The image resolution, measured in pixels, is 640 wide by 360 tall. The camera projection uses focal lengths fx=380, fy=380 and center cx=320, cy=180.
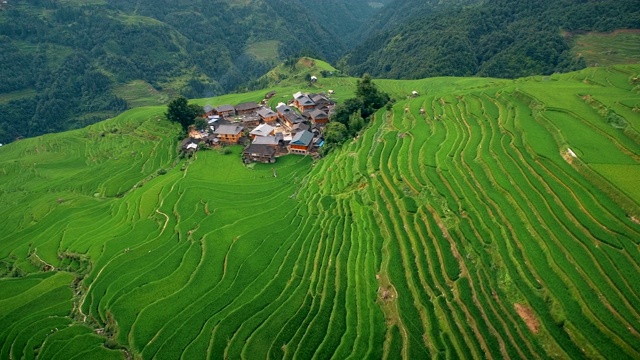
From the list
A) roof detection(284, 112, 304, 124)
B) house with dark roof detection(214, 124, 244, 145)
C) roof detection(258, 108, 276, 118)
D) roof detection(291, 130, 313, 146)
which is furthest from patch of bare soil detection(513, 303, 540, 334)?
roof detection(258, 108, 276, 118)

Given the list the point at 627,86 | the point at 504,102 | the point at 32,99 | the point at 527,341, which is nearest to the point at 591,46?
the point at 627,86

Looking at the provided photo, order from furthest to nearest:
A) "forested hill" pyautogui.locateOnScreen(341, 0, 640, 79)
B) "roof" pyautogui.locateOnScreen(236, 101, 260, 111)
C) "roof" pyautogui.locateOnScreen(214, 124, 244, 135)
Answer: "forested hill" pyautogui.locateOnScreen(341, 0, 640, 79), "roof" pyautogui.locateOnScreen(236, 101, 260, 111), "roof" pyautogui.locateOnScreen(214, 124, 244, 135)

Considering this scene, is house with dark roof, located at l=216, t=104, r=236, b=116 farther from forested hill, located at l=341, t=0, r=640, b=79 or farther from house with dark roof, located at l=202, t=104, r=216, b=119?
forested hill, located at l=341, t=0, r=640, b=79

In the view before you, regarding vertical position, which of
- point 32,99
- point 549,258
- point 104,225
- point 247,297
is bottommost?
point 32,99

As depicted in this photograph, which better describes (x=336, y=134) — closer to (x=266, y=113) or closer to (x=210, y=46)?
(x=266, y=113)

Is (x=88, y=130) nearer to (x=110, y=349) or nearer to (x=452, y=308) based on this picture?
(x=110, y=349)

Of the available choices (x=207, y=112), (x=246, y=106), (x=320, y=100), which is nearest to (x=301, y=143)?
(x=320, y=100)
